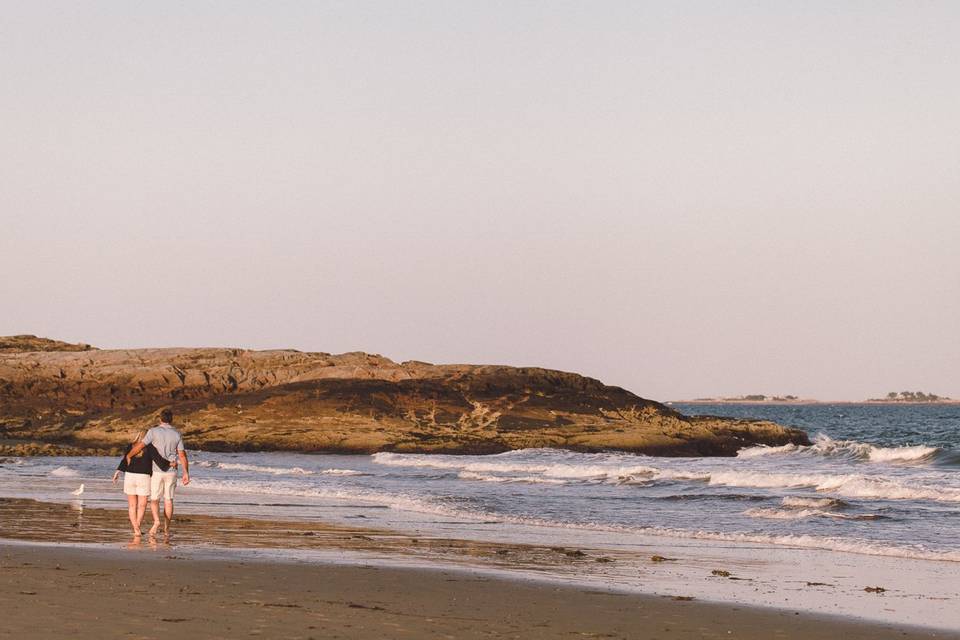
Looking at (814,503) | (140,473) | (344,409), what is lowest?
(814,503)

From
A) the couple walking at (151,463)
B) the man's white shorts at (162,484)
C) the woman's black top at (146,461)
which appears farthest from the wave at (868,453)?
the woman's black top at (146,461)

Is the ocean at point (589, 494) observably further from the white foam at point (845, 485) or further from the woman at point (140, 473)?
the woman at point (140, 473)

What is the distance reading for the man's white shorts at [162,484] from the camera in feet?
59.2

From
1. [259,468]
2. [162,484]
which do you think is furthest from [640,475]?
[162,484]

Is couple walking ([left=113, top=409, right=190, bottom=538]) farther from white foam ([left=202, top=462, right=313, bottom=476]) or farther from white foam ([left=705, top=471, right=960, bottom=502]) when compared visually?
white foam ([left=202, top=462, right=313, bottom=476])

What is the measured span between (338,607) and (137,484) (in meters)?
7.46

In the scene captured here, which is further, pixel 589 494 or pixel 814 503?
pixel 589 494

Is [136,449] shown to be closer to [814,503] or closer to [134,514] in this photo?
Answer: [134,514]

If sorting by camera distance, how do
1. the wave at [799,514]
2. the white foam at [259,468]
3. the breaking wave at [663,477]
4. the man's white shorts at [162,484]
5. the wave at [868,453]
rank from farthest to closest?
the wave at [868,453] < the white foam at [259,468] < the breaking wave at [663,477] < the wave at [799,514] < the man's white shorts at [162,484]

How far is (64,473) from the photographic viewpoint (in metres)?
36.8

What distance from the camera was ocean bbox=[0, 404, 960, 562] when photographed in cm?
2145

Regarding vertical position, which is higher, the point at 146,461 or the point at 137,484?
the point at 146,461

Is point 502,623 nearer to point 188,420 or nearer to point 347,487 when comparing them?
point 347,487

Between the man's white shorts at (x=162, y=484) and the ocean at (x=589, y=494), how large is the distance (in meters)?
4.44
